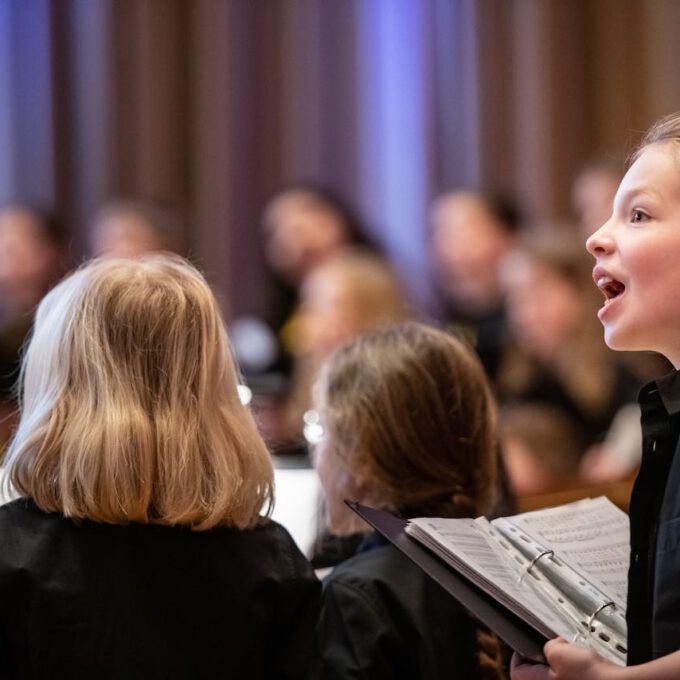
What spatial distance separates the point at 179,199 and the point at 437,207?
4.44 feet

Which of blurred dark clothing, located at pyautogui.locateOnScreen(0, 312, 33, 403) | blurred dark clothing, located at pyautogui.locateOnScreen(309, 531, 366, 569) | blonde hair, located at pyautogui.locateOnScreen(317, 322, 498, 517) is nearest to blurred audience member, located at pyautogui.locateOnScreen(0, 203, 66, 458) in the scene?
blurred dark clothing, located at pyautogui.locateOnScreen(0, 312, 33, 403)

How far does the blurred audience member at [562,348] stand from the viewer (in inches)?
145

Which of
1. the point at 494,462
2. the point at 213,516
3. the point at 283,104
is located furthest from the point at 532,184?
the point at 213,516

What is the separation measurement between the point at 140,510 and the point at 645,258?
1.89 feet

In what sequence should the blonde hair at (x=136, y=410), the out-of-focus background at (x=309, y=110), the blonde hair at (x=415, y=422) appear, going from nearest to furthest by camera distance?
the blonde hair at (x=136, y=410) < the blonde hair at (x=415, y=422) < the out-of-focus background at (x=309, y=110)

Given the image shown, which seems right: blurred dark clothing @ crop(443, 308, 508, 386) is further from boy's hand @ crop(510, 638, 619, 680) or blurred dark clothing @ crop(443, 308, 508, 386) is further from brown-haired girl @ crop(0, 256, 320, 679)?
boy's hand @ crop(510, 638, 619, 680)

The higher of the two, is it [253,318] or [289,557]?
[289,557]

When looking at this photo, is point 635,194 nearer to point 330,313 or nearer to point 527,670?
point 527,670

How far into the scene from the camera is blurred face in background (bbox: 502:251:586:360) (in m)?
3.86

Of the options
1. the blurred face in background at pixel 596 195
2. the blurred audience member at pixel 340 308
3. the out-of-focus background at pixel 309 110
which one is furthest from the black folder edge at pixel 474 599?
the out-of-focus background at pixel 309 110

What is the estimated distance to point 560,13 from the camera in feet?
18.0

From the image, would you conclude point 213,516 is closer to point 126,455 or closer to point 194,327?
point 126,455

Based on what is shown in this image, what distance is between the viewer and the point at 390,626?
4.29 feet

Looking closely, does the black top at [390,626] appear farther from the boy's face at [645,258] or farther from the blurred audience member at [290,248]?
the blurred audience member at [290,248]
